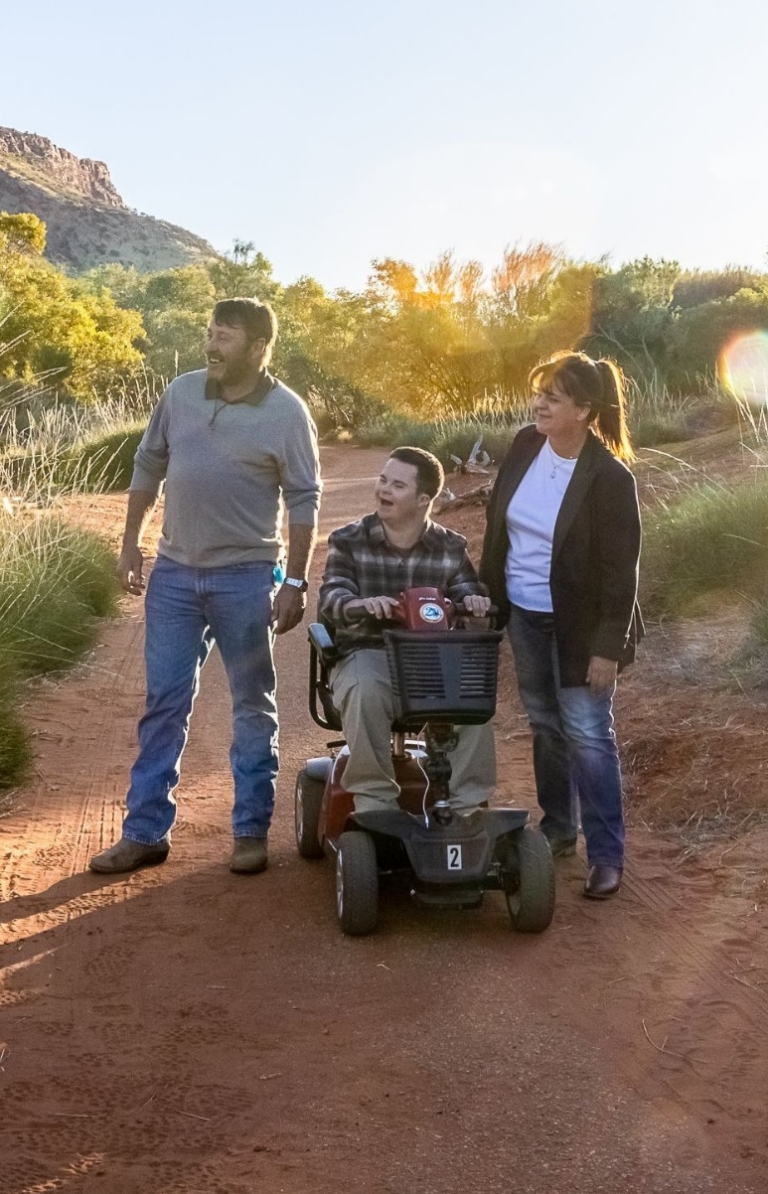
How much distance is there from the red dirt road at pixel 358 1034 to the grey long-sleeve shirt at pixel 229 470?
1.28m

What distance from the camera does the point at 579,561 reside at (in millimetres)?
4891

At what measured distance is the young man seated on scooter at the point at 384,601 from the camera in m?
4.62

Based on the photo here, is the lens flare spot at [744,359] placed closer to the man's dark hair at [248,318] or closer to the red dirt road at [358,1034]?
the man's dark hair at [248,318]

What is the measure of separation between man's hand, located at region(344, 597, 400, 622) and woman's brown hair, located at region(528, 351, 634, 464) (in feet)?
3.07

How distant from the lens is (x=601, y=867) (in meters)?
4.99

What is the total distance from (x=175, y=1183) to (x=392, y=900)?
6.64ft

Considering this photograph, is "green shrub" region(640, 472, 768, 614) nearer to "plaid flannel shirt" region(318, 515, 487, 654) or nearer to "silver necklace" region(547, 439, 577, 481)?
"silver necklace" region(547, 439, 577, 481)

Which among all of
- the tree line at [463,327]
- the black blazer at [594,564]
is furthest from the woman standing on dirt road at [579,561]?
the tree line at [463,327]

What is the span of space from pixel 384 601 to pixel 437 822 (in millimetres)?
749

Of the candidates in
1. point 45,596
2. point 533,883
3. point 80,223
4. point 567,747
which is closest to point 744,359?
point 45,596

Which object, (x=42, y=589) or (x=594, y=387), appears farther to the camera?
(x=42, y=589)

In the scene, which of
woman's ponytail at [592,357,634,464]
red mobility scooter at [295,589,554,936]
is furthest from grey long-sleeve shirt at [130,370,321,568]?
woman's ponytail at [592,357,634,464]

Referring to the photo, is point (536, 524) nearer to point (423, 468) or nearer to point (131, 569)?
point (423, 468)

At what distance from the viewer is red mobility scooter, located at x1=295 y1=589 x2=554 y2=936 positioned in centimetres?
440
